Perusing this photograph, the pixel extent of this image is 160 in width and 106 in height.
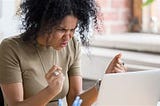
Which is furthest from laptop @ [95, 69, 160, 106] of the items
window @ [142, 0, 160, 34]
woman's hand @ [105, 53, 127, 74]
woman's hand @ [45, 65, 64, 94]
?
window @ [142, 0, 160, 34]

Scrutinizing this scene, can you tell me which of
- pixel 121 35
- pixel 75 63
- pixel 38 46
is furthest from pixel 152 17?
pixel 38 46

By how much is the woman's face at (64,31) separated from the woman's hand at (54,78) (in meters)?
0.18

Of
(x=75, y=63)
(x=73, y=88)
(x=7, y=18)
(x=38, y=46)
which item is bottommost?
(x=73, y=88)

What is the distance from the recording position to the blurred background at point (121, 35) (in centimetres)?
208

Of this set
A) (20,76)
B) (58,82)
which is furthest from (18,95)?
(58,82)

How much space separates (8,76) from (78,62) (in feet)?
1.26

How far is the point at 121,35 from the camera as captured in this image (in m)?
2.47

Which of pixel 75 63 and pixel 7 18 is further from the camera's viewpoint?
pixel 7 18

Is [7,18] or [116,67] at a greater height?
[7,18]

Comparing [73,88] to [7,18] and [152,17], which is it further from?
[152,17]

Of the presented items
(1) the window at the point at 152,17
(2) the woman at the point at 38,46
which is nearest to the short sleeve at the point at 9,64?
(2) the woman at the point at 38,46

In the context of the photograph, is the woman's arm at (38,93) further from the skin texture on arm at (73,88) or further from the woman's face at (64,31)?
the skin texture on arm at (73,88)

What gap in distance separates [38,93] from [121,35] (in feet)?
3.65

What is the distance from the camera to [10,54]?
5.09 ft
